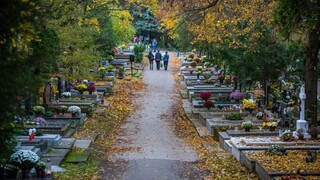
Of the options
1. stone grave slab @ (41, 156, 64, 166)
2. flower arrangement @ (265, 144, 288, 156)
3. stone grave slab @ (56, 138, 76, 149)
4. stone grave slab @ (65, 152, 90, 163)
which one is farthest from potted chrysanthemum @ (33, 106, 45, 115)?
flower arrangement @ (265, 144, 288, 156)

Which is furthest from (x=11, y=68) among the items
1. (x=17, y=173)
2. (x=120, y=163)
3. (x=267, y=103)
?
(x=267, y=103)

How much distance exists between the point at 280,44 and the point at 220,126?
6.82 meters

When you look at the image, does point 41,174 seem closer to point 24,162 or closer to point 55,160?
point 24,162

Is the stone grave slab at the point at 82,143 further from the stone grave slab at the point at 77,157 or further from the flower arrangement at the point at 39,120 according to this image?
the flower arrangement at the point at 39,120

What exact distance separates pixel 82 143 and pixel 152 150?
2373 mm

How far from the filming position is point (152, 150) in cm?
1925

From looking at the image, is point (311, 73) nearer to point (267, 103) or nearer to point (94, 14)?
point (267, 103)

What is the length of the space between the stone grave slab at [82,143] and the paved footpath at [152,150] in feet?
4.06

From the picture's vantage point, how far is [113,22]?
45.2m

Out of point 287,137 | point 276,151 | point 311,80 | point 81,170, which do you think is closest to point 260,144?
point 287,137

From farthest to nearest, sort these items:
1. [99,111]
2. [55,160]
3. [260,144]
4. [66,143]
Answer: [99,111]
[66,143]
[260,144]
[55,160]

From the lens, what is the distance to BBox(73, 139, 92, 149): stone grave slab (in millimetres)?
19203

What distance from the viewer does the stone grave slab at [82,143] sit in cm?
1920

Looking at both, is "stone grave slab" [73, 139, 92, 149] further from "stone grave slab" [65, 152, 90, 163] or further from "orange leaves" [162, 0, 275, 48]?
"orange leaves" [162, 0, 275, 48]
